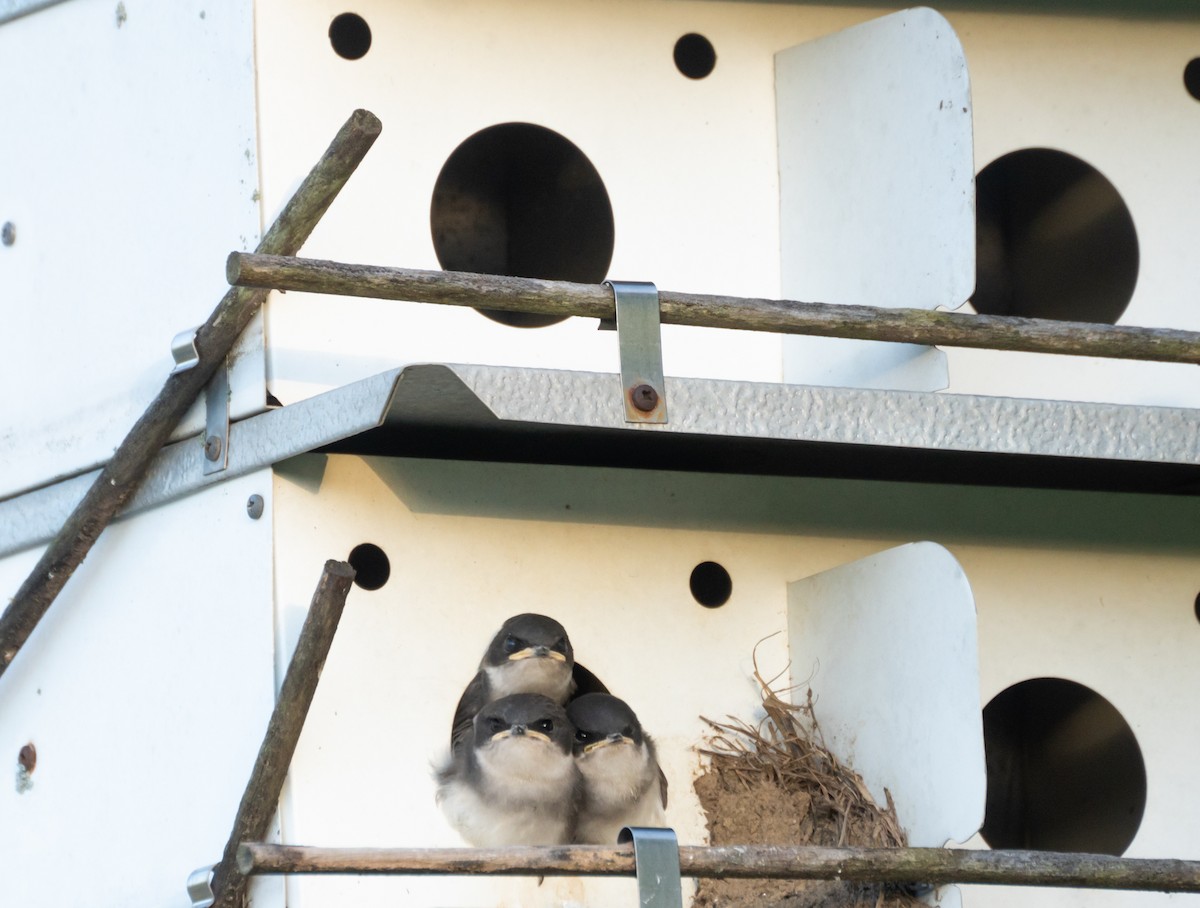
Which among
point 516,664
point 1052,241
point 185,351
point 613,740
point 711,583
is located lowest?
point 613,740

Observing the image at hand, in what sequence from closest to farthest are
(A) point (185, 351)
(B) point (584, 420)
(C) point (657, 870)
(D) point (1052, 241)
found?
1. (C) point (657, 870)
2. (B) point (584, 420)
3. (A) point (185, 351)
4. (D) point (1052, 241)

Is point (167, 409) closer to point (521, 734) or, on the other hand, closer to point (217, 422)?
point (217, 422)

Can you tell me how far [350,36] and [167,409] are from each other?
0.75 meters

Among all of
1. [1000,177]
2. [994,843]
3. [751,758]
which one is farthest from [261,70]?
[994,843]

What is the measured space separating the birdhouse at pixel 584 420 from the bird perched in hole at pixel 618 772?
0.12 ft

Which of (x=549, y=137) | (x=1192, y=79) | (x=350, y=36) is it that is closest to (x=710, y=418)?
(x=350, y=36)

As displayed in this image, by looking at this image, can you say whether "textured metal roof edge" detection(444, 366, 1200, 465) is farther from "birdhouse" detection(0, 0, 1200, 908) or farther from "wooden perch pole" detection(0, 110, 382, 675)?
"wooden perch pole" detection(0, 110, 382, 675)

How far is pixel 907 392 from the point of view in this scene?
4.07 m

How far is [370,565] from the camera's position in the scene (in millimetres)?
4188

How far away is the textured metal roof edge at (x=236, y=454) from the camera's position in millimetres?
3822

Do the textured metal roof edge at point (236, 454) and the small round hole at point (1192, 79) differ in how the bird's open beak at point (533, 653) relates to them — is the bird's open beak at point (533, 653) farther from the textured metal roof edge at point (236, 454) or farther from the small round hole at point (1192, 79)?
the small round hole at point (1192, 79)

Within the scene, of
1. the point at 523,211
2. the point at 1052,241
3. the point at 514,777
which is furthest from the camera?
the point at 523,211

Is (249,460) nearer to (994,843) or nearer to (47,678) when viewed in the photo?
(47,678)

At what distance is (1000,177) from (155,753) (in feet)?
7.51
